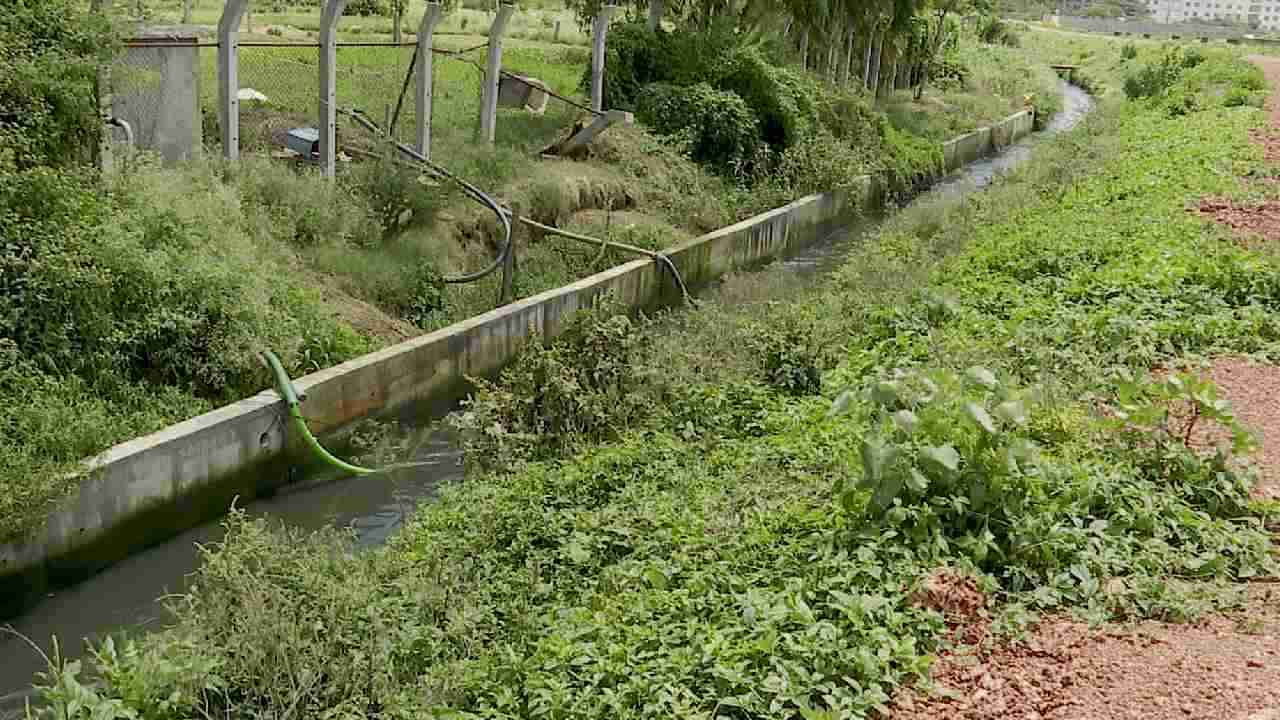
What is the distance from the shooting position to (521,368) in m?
10.9

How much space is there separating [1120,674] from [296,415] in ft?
22.7

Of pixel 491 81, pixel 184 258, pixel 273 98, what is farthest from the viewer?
pixel 491 81

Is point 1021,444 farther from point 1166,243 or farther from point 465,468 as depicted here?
point 1166,243

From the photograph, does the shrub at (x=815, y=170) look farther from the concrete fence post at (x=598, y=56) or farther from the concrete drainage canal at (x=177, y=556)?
the concrete drainage canal at (x=177, y=556)

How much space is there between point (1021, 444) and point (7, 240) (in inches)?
294

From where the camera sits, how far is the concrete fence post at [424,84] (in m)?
17.6

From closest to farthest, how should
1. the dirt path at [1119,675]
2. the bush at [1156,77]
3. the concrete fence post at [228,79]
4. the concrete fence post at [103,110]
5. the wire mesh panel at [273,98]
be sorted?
the dirt path at [1119,675]
the concrete fence post at [103,110]
the concrete fence post at [228,79]
the wire mesh panel at [273,98]
the bush at [1156,77]

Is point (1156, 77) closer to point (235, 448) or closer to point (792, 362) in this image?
point (792, 362)

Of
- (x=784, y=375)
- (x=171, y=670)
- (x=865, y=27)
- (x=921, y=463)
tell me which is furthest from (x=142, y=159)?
(x=865, y=27)

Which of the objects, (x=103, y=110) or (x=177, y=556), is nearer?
(x=177, y=556)

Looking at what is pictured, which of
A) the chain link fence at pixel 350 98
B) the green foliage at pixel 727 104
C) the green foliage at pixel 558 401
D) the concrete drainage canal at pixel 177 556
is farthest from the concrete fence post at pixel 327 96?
the green foliage at pixel 727 104

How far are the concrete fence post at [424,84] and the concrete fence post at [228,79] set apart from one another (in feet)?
11.3

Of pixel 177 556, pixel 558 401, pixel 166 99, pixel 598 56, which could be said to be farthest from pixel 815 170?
pixel 177 556

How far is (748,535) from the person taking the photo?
746 cm
